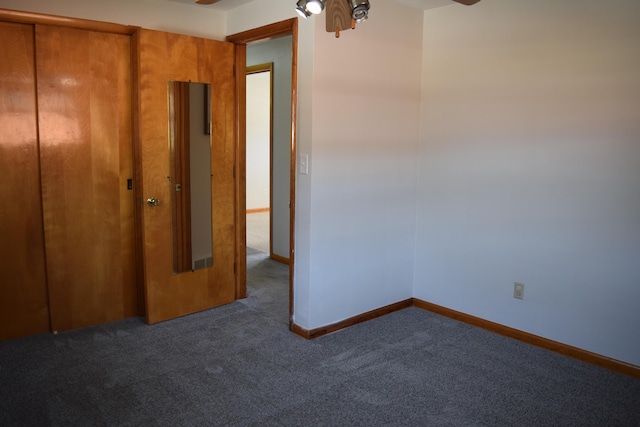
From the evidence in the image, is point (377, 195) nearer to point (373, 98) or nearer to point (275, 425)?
point (373, 98)

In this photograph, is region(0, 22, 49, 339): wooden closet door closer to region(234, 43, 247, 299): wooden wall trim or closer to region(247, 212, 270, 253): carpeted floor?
region(234, 43, 247, 299): wooden wall trim

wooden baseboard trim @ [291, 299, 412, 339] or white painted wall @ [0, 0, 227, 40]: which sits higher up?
white painted wall @ [0, 0, 227, 40]

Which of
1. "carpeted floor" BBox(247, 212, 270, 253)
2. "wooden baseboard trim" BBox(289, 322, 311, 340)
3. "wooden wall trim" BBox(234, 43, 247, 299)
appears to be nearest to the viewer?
"wooden baseboard trim" BBox(289, 322, 311, 340)

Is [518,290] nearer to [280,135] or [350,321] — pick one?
[350,321]

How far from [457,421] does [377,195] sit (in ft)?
5.28

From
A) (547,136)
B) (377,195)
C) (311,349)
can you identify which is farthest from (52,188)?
(547,136)

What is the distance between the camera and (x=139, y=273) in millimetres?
3406

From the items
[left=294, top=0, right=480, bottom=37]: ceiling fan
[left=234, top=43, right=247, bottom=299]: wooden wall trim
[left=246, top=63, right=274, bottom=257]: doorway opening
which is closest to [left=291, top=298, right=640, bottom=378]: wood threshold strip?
[left=234, top=43, right=247, bottom=299]: wooden wall trim

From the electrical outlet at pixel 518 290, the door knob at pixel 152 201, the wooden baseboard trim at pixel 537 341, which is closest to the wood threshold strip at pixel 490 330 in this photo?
the wooden baseboard trim at pixel 537 341

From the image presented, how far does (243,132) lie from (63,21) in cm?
135

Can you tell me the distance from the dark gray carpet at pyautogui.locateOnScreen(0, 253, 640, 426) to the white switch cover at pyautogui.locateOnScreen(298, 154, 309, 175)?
108 centimetres

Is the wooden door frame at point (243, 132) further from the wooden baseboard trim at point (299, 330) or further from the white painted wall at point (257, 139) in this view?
the white painted wall at point (257, 139)

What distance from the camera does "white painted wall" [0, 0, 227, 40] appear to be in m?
2.88

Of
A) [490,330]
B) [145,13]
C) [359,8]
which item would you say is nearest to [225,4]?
[145,13]
